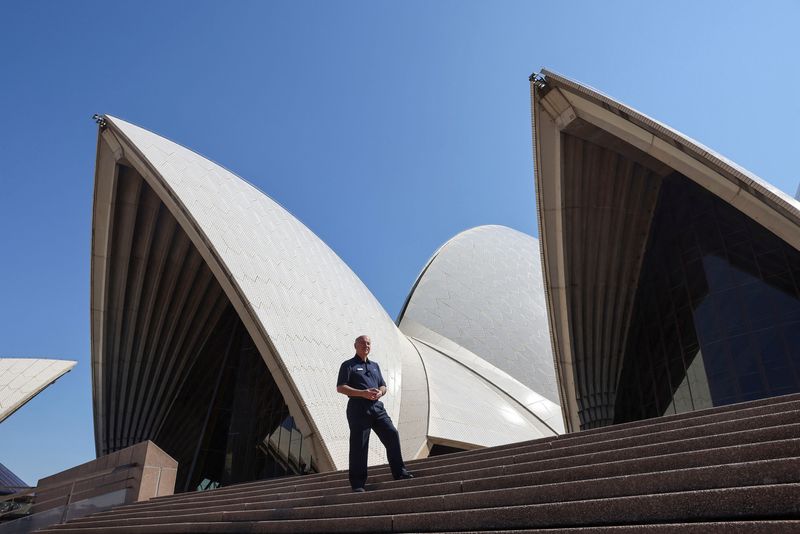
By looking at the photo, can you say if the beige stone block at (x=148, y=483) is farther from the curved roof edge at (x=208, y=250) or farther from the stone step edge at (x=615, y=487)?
the stone step edge at (x=615, y=487)

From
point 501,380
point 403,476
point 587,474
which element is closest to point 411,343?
point 501,380

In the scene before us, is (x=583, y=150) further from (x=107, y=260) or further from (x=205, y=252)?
(x=107, y=260)

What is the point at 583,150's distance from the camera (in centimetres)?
1385

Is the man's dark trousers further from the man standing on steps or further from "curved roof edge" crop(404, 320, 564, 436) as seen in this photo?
"curved roof edge" crop(404, 320, 564, 436)

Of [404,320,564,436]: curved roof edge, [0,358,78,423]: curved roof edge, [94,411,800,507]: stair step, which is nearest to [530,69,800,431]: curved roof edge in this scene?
[404,320,564,436]: curved roof edge

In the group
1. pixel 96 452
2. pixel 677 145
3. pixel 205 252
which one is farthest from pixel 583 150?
pixel 96 452

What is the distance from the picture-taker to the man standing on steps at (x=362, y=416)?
5004mm

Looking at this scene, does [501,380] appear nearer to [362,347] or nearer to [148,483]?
[148,483]

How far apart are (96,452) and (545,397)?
15.3 m

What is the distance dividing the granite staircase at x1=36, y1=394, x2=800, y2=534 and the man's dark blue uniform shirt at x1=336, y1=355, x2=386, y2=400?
2.88 feet

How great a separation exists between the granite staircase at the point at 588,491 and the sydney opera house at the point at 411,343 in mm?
6662

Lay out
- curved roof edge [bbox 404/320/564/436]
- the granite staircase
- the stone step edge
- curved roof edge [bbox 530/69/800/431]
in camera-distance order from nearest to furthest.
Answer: the granite staircase, the stone step edge, curved roof edge [bbox 530/69/800/431], curved roof edge [bbox 404/320/564/436]

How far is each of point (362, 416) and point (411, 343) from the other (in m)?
16.9

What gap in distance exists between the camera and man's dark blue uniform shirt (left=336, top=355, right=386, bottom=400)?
516 cm
